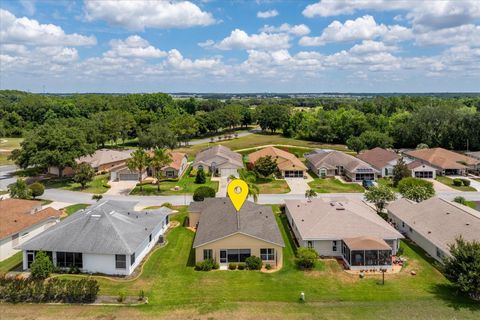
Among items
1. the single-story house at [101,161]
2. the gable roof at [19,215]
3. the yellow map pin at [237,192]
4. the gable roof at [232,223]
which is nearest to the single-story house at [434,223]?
the gable roof at [232,223]

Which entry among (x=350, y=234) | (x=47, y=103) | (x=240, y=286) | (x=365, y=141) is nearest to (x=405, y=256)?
(x=350, y=234)

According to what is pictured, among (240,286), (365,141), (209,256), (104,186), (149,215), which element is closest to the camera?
(240,286)

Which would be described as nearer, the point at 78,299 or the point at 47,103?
the point at 78,299

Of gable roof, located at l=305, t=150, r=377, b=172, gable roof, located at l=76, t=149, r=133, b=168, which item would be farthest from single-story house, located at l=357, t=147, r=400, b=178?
gable roof, located at l=76, t=149, r=133, b=168

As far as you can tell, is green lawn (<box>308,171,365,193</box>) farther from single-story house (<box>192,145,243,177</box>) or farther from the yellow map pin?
the yellow map pin

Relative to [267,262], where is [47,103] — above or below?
above

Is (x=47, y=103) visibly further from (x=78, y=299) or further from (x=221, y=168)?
(x=78, y=299)
